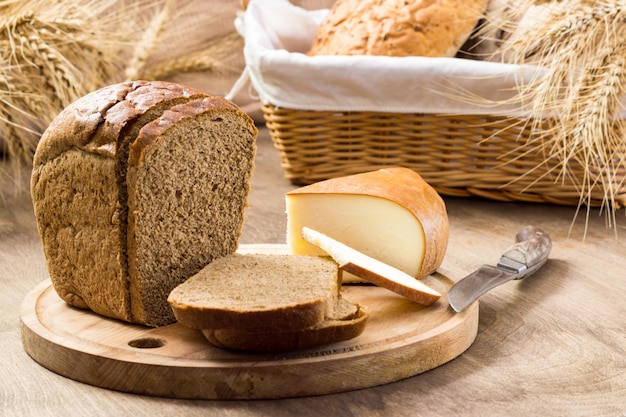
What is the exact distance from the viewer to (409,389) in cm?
149

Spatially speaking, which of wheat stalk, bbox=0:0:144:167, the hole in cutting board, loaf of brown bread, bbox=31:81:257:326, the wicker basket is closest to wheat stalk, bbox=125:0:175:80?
wheat stalk, bbox=0:0:144:167

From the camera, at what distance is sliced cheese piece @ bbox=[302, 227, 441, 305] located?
5.65 ft

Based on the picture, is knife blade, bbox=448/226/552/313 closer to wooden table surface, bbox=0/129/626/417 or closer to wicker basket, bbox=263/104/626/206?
wooden table surface, bbox=0/129/626/417

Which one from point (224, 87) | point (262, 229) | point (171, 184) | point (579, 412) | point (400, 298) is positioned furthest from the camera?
point (224, 87)

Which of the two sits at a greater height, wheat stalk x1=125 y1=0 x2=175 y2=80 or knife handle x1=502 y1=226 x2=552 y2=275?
wheat stalk x1=125 y1=0 x2=175 y2=80

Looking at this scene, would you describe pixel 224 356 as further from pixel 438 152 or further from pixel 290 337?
pixel 438 152

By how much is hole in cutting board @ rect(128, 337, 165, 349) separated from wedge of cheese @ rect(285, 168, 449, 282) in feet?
1.70

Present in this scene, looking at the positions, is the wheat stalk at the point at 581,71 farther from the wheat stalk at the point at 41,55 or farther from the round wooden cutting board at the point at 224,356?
the wheat stalk at the point at 41,55

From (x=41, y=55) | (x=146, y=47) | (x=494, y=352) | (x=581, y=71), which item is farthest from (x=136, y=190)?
(x=146, y=47)

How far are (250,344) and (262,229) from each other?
102 cm

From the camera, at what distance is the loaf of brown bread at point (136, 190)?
62.4 inches

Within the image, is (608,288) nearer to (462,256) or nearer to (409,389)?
(462,256)

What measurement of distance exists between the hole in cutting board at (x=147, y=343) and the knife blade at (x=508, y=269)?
23.4 inches

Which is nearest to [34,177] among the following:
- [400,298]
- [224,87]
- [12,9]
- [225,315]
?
[225,315]
